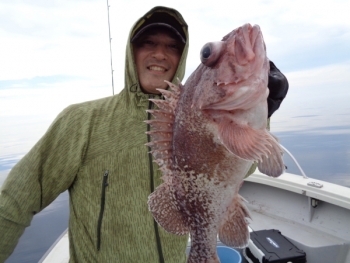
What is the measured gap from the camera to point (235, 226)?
57.4 inches

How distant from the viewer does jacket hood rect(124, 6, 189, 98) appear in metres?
2.12

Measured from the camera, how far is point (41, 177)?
1.97 meters

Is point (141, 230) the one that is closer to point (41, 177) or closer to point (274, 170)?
point (41, 177)

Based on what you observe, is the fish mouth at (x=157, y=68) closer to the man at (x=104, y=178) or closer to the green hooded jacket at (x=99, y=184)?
the man at (x=104, y=178)

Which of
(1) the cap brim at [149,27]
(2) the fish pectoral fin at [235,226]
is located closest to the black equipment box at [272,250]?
(2) the fish pectoral fin at [235,226]

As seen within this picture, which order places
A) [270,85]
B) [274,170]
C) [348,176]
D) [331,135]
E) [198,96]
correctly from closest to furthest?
[274,170] < [198,96] < [270,85] < [348,176] < [331,135]

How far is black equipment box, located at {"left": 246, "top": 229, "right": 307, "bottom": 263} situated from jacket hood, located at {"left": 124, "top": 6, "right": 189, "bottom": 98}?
9.43 ft

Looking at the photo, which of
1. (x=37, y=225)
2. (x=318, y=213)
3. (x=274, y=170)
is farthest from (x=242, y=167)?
(x=37, y=225)

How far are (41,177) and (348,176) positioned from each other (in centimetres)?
2187

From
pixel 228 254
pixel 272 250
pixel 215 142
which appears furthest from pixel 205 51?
pixel 272 250

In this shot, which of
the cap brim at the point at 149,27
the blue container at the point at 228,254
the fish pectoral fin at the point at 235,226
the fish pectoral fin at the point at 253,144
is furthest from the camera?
the blue container at the point at 228,254

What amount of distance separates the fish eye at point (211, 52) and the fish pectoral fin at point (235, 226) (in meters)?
0.78

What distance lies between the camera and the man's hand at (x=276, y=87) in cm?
144

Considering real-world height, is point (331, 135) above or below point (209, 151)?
below
